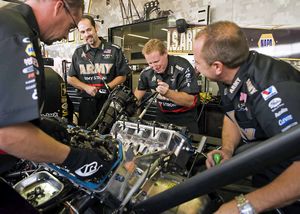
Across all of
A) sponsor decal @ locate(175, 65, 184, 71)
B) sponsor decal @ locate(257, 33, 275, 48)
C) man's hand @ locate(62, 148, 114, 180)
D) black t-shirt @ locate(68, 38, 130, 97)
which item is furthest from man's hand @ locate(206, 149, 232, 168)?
sponsor decal @ locate(257, 33, 275, 48)

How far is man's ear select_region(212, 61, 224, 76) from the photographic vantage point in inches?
45.7

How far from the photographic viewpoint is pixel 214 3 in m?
4.15

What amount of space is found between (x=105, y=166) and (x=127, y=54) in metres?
4.98

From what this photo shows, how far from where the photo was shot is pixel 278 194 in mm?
862

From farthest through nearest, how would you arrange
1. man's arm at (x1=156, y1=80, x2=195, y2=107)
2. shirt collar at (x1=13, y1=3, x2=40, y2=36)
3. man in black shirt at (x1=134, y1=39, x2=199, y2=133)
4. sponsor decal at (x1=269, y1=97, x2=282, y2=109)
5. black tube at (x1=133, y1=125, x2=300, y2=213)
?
man in black shirt at (x1=134, y1=39, x2=199, y2=133) → man's arm at (x1=156, y1=80, x2=195, y2=107) → sponsor decal at (x1=269, y1=97, x2=282, y2=109) → shirt collar at (x1=13, y1=3, x2=40, y2=36) → black tube at (x1=133, y1=125, x2=300, y2=213)

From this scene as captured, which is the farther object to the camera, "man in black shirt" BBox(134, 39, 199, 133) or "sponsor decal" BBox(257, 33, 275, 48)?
"sponsor decal" BBox(257, 33, 275, 48)

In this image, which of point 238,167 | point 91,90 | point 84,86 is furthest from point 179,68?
point 238,167

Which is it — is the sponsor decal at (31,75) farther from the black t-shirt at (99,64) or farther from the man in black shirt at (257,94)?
the black t-shirt at (99,64)

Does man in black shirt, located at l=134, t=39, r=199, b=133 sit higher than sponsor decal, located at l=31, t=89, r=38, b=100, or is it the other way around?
sponsor decal, located at l=31, t=89, r=38, b=100

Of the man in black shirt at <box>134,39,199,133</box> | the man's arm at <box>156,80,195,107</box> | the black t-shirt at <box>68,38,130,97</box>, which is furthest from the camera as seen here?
the black t-shirt at <box>68,38,130,97</box>

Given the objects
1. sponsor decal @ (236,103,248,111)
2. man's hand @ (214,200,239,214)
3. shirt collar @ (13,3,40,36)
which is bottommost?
man's hand @ (214,200,239,214)

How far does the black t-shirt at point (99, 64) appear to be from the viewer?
295cm

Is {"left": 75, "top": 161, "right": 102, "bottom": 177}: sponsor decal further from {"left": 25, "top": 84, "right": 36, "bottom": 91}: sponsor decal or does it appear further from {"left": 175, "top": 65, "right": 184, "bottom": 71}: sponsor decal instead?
{"left": 175, "top": 65, "right": 184, "bottom": 71}: sponsor decal

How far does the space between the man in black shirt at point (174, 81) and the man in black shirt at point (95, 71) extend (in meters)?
0.52
